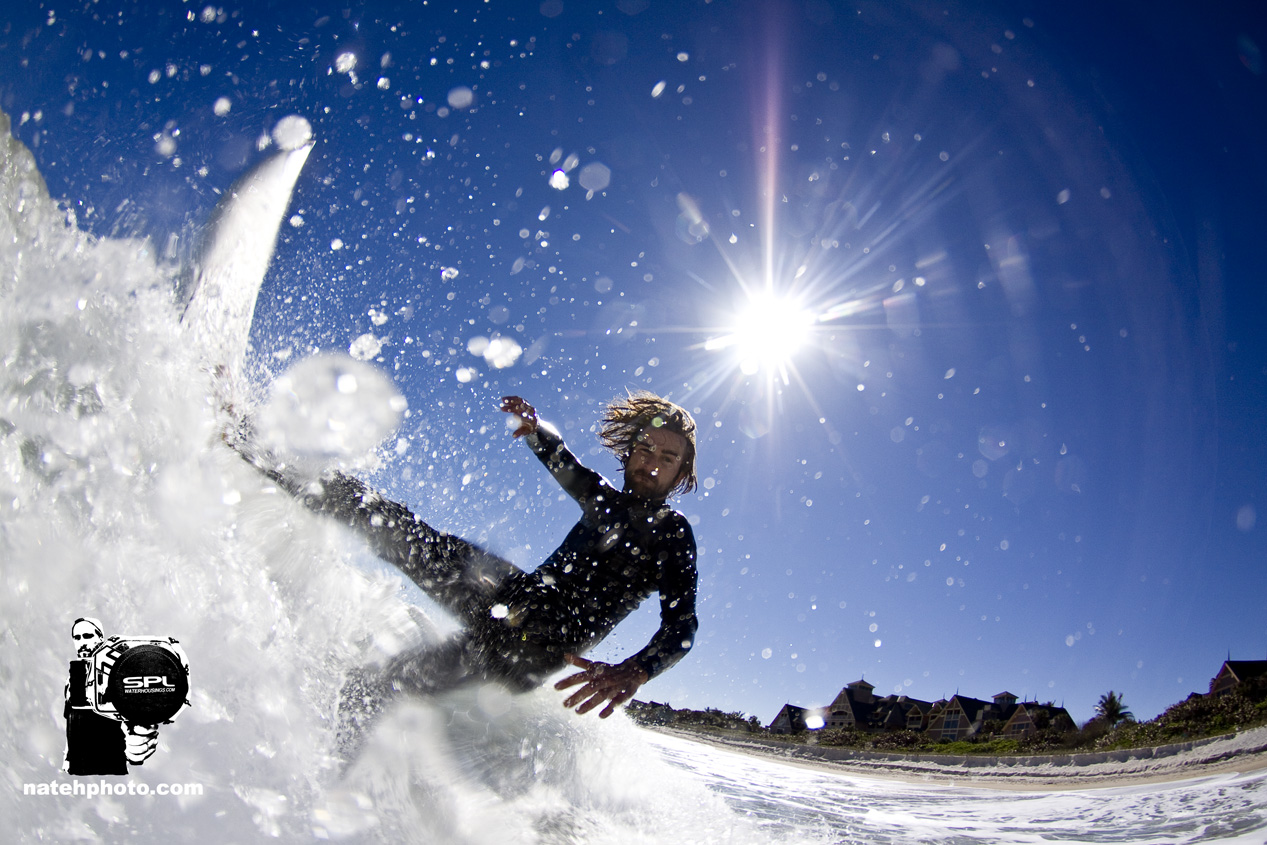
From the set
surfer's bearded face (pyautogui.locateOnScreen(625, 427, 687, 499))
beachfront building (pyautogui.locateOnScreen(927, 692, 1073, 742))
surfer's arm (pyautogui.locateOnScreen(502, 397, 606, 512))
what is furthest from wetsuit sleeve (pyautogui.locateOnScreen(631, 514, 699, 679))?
beachfront building (pyautogui.locateOnScreen(927, 692, 1073, 742))

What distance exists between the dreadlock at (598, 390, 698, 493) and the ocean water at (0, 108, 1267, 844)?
1.57m

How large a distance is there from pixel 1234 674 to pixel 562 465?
2560 cm

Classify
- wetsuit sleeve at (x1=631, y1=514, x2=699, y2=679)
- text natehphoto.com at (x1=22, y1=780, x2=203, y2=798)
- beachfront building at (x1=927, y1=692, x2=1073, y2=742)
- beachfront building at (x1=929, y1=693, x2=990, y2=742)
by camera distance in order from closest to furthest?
text natehphoto.com at (x1=22, y1=780, x2=203, y2=798) → wetsuit sleeve at (x1=631, y1=514, x2=699, y2=679) → beachfront building at (x1=927, y1=692, x2=1073, y2=742) → beachfront building at (x1=929, y1=693, x2=990, y2=742)

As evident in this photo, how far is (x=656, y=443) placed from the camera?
10.6 ft

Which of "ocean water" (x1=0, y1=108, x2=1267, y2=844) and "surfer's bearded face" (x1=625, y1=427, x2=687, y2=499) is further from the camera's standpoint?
"surfer's bearded face" (x1=625, y1=427, x2=687, y2=499)

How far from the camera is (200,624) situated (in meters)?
2.10

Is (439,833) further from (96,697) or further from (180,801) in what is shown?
(96,697)

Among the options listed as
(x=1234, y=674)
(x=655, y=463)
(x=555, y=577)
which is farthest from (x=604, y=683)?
(x=1234, y=674)

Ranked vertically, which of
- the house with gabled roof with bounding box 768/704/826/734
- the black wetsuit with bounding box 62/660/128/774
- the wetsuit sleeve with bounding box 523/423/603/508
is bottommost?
the house with gabled roof with bounding box 768/704/826/734

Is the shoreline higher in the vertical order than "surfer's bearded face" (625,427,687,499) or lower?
lower

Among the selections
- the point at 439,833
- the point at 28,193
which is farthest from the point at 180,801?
the point at 28,193

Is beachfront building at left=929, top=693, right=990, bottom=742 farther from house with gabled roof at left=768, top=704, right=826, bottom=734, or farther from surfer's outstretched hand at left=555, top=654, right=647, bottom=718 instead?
surfer's outstretched hand at left=555, top=654, right=647, bottom=718

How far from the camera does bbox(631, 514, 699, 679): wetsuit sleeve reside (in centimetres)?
266

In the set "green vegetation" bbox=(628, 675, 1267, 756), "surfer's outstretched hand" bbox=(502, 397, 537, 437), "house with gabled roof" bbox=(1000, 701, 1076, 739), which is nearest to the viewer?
"surfer's outstretched hand" bbox=(502, 397, 537, 437)
